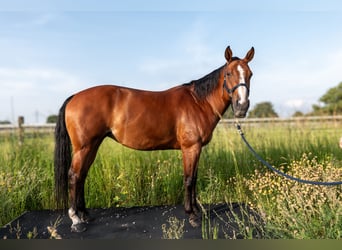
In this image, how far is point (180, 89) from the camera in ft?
11.5

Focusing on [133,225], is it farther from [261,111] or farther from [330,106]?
[330,106]

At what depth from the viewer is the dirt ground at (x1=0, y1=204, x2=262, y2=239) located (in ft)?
10.0

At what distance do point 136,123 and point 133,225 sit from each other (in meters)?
1.10

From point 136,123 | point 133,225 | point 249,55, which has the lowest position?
point 133,225

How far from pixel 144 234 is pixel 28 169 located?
2640 millimetres

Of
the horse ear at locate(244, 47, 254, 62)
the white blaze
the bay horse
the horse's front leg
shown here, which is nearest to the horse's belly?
the bay horse

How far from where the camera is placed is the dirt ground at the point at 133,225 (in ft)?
10.0

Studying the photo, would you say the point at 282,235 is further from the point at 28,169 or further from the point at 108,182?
the point at 28,169

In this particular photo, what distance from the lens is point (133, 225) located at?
3.33 m

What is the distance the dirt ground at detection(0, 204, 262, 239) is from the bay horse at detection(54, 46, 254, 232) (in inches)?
6.0

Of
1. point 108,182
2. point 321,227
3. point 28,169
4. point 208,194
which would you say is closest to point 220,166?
point 208,194

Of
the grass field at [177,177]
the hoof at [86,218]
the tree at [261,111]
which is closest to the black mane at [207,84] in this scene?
the grass field at [177,177]

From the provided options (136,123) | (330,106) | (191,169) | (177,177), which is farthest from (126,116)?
(330,106)

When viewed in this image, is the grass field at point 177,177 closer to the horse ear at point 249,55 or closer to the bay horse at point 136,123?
the bay horse at point 136,123
